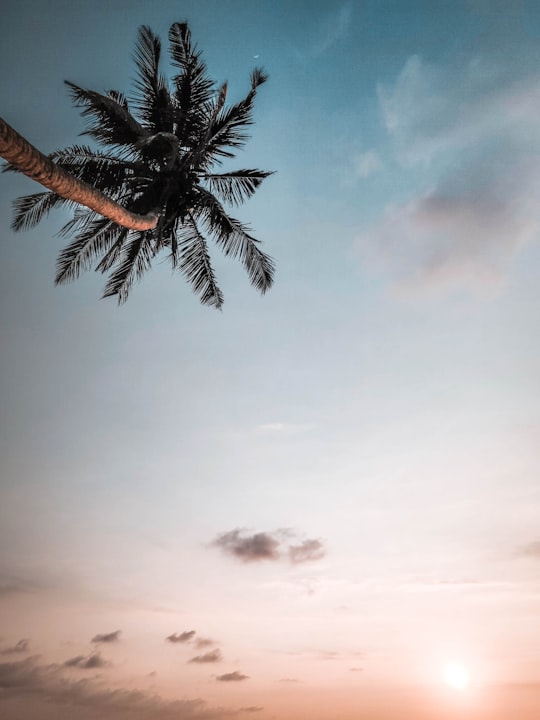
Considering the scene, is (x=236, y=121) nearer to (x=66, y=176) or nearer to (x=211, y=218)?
(x=211, y=218)

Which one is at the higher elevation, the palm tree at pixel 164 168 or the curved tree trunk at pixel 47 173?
the palm tree at pixel 164 168

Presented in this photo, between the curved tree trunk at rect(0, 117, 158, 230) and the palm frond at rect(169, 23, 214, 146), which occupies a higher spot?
the palm frond at rect(169, 23, 214, 146)

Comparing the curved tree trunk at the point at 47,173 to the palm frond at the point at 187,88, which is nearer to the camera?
the curved tree trunk at the point at 47,173

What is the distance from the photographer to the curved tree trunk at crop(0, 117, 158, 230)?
586 centimetres

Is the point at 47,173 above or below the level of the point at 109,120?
below

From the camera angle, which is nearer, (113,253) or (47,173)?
(47,173)

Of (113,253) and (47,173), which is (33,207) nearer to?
(113,253)

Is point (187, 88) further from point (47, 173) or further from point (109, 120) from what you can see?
point (47, 173)

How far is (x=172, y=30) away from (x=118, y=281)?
20.5 feet

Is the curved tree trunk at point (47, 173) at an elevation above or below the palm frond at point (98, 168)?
below

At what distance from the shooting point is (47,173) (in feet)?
22.4

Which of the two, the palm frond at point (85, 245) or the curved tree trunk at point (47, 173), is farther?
the palm frond at point (85, 245)

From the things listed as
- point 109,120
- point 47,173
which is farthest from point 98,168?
point 47,173

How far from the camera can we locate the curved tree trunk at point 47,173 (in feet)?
19.2
